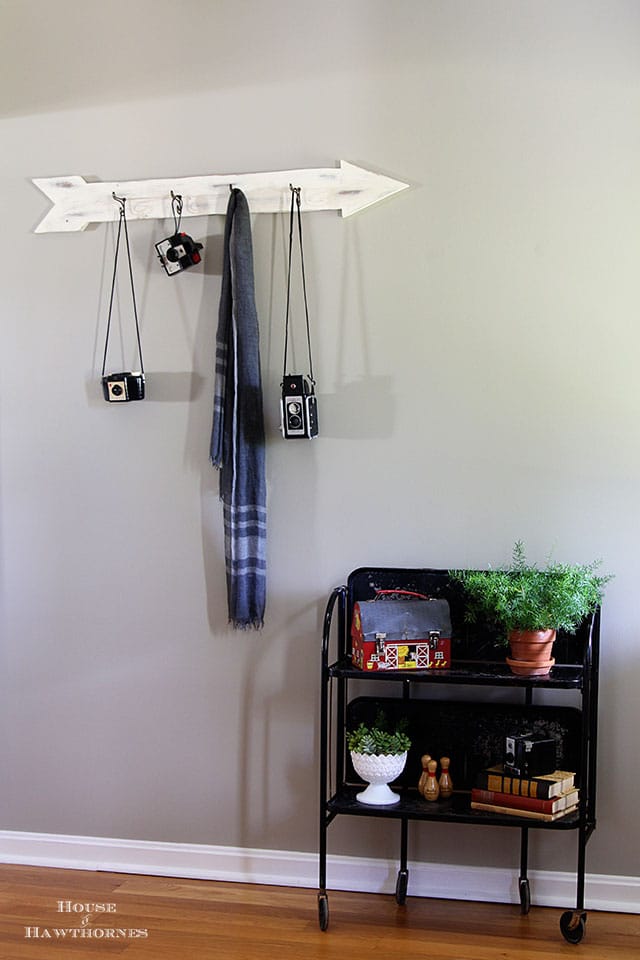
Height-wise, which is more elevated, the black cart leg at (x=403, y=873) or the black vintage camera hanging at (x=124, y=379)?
the black vintage camera hanging at (x=124, y=379)

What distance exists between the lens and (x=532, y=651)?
8.68 feet

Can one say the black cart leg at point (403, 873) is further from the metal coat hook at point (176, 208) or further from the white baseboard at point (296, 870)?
the metal coat hook at point (176, 208)

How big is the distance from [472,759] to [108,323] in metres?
1.66

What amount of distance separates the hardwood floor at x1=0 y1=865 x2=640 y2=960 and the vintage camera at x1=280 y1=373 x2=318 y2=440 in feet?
4.27

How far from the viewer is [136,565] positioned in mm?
3145

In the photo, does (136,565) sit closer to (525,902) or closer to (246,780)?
(246,780)

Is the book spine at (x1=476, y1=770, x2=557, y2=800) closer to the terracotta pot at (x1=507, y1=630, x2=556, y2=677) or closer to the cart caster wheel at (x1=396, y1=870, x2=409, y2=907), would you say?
the terracotta pot at (x1=507, y1=630, x2=556, y2=677)

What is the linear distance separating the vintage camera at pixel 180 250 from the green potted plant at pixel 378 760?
141 cm

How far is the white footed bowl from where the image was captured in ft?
9.03

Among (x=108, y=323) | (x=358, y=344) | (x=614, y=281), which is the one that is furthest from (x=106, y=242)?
(x=614, y=281)

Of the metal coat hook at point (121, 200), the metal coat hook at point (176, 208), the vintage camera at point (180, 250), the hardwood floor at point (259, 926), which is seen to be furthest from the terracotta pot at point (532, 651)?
the metal coat hook at point (121, 200)

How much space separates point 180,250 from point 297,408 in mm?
590

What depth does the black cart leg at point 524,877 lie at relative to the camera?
2.83 meters

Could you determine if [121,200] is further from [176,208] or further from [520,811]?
[520,811]
